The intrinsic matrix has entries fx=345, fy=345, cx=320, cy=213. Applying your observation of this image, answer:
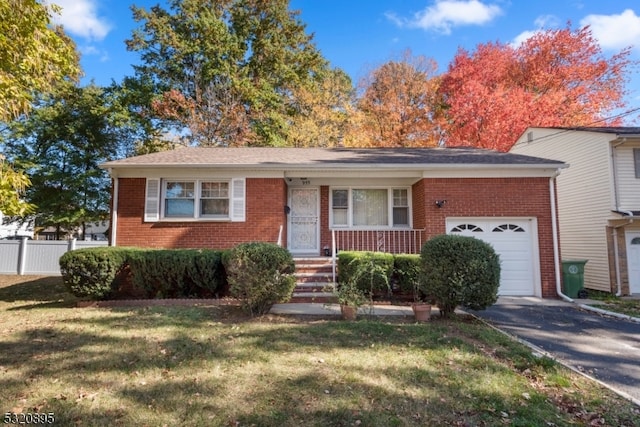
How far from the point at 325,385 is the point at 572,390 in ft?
8.79

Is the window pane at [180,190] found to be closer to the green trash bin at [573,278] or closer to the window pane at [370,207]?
the window pane at [370,207]

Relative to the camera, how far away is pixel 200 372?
3932mm

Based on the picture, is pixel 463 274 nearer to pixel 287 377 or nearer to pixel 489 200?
pixel 287 377

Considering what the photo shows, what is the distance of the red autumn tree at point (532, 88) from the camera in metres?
18.2

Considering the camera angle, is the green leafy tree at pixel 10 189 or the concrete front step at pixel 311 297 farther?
the concrete front step at pixel 311 297

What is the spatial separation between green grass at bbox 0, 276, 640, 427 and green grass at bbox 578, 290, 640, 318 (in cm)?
454

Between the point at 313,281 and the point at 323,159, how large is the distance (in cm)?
378

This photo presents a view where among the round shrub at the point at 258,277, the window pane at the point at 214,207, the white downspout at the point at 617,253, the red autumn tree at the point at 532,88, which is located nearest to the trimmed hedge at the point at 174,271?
the round shrub at the point at 258,277

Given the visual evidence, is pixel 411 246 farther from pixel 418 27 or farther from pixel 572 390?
pixel 418 27

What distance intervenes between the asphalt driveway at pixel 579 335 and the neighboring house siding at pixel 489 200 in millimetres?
2061

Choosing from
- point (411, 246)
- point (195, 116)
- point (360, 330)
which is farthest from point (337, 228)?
point (195, 116)

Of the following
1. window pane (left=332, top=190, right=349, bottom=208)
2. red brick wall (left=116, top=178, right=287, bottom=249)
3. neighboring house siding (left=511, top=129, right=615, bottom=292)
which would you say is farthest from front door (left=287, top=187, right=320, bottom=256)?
neighboring house siding (left=511, top=129, right=615, bottom=292)

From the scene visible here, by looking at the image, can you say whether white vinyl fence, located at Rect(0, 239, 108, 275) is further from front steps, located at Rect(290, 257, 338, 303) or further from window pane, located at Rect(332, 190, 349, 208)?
window pane, located at Rect(332, 190, 349, 208)

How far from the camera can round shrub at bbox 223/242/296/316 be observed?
6312mm
